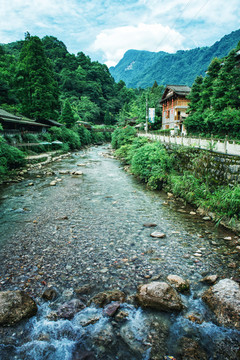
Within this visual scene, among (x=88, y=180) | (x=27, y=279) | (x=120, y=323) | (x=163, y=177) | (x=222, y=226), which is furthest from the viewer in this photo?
(x=88, y=180)

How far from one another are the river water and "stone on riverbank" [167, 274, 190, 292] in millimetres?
132

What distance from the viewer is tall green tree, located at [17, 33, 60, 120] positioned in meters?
27.7

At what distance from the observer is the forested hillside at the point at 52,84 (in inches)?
1105

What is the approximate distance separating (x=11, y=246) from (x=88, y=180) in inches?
356

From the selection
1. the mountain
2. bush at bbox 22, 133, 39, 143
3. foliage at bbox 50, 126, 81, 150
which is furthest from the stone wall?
the mountain

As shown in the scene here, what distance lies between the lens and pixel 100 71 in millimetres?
85875

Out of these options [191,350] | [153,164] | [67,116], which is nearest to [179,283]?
[191,350]

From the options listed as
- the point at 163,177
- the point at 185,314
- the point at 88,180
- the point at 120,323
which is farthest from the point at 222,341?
the point at 88,180

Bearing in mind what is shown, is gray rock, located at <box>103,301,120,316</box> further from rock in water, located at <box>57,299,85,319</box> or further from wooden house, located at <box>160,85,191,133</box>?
wooden house, located at <box>160,85,191,133</box>

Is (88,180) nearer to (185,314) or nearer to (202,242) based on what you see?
(202,242)

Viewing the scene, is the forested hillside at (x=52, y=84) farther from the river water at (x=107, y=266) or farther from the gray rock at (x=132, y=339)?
the gray rock at (x=132, y=339)

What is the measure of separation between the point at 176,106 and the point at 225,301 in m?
30.9

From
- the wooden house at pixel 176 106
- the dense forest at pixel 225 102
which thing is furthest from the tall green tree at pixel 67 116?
the dense forest at pixel 225 102

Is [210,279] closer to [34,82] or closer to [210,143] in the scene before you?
[210,143]
